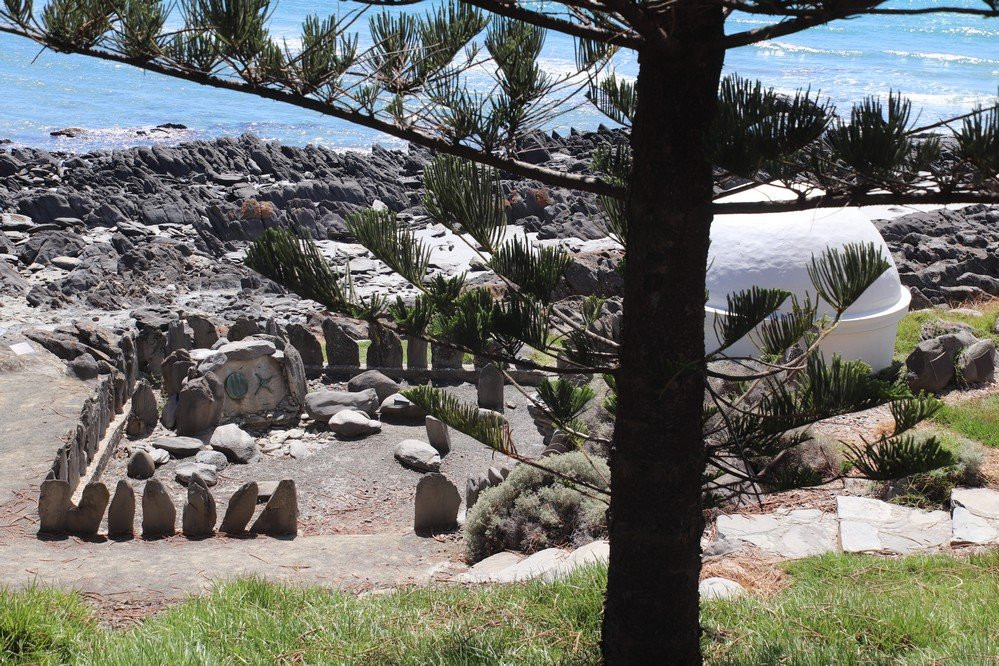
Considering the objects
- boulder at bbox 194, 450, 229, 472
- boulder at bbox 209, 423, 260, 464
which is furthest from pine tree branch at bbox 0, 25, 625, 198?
boulder at bbox 209, 423, 260, 464

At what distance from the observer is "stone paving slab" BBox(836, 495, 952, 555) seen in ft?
19.3

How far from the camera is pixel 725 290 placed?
32.9ft

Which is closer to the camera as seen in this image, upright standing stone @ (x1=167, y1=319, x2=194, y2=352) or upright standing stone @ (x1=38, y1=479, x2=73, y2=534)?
upright standing stone @ (x1=38, y1=479, x2=73, y2=534)

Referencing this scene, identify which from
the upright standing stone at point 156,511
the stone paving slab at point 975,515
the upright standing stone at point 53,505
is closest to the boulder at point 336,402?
the upright standing stone at point 156,511

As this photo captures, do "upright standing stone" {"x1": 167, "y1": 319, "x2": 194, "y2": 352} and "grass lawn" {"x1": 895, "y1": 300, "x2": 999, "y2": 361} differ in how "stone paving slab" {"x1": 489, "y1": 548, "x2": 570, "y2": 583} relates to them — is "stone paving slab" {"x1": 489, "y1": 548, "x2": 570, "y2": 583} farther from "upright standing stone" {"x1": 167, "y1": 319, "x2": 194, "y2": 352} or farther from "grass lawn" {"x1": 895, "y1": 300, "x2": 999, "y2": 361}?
"grass lawn" {"x1": 895, "y1": 300, "x2": 999, "y2": 361}

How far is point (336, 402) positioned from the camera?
389 inches

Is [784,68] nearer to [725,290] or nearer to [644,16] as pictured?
[725,290]

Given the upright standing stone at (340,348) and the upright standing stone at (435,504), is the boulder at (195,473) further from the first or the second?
the upright standing stone at (340,348)

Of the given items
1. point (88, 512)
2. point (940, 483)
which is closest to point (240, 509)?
point (88, 512)

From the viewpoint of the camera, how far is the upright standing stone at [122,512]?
671cm

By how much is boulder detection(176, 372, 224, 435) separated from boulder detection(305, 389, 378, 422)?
0.99 meters

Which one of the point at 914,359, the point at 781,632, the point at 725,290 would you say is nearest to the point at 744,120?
the point at 781,632

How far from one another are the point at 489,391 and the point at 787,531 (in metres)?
4.55

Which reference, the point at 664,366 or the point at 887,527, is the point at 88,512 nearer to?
the point at 664,366
